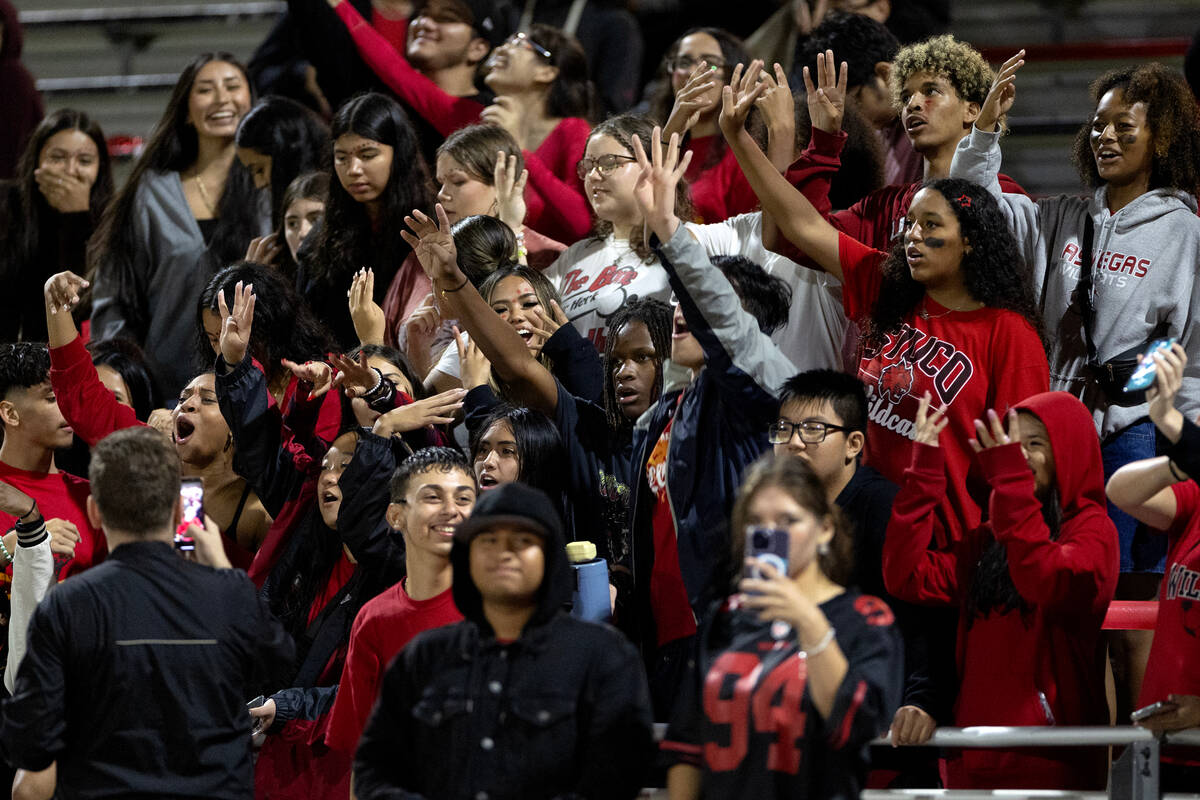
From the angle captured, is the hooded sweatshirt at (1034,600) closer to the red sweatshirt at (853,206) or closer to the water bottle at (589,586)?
the water bottle at (589,586)

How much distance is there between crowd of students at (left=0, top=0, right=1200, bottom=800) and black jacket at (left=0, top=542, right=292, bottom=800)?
0.03 m

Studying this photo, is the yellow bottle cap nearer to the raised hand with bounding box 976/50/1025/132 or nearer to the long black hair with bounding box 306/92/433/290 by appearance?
the raised hand with bounding box 976/50/1025/132

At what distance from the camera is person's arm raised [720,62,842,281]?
15.8ft

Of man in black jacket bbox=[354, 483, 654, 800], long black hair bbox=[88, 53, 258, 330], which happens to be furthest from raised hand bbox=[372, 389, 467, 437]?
long black hair bbox=[88, 53, 258, 330]

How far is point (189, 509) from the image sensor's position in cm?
377

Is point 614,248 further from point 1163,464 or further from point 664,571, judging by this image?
point 1163,464

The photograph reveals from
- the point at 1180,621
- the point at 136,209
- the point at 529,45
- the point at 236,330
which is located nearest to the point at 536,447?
the point at 236,330

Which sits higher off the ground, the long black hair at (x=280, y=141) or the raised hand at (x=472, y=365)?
the long black hair at (x=280, y=141)

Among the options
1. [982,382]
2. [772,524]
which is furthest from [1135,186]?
[772,524]

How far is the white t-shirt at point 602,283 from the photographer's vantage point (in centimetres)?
551

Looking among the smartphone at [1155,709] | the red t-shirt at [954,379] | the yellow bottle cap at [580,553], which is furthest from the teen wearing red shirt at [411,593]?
the smartphone at [1155,709]

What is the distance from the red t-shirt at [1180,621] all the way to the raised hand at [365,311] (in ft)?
9.04

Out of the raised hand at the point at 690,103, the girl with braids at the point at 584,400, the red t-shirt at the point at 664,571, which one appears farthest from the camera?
the raised hand at the point at 690,103

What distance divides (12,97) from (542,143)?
10.6 ft
